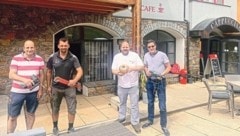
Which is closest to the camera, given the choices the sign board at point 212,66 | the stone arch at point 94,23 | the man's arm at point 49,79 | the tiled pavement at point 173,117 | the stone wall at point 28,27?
the man's arm at point 49,79

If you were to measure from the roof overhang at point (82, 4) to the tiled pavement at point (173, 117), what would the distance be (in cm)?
241

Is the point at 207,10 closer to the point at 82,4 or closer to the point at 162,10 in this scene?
the point at 162,10

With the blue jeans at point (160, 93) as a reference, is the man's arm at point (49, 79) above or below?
above

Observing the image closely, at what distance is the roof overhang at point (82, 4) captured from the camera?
5609mm

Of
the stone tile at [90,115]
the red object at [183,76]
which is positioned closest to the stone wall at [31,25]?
the stone tile at [90,115]

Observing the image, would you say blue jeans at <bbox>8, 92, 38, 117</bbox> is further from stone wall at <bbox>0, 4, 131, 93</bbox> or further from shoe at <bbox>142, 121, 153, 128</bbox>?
stone wall at <bbox>0, 4, 131, 93</bbox>

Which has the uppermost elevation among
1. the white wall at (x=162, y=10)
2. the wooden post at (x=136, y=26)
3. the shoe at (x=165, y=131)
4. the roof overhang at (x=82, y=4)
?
the white wall at (x=162, y=10)

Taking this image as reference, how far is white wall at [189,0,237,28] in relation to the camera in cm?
968

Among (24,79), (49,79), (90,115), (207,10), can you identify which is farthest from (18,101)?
(207,10)

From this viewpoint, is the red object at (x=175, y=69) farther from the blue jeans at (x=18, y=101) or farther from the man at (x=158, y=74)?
the blue jeans at (x=18, y=101)

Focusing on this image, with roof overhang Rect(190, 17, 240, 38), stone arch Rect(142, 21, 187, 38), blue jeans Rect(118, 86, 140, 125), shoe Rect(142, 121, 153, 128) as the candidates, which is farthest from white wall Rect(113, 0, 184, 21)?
shoe Rect(142, 121, 153, 128)

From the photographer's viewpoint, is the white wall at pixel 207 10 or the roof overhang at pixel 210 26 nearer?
the roof overhang at pixel 210 26

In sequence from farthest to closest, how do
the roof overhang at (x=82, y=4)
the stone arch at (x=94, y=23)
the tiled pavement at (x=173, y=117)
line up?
1. the stone arch at (x=94, y=23)
2. the roof overhang at (x=82, y=4)
3. the tiled pavement at (x=173, y=117)

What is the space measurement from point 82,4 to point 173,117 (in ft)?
11.8
